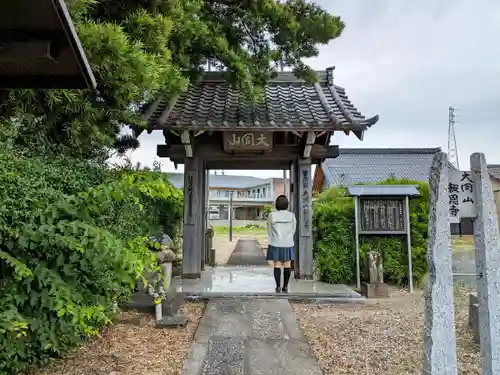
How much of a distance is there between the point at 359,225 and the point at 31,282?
551cm

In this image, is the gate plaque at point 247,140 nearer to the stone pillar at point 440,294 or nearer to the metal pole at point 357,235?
the metal pole at point 357,235

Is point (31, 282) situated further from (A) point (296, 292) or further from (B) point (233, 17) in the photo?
(B) point (233, 17)

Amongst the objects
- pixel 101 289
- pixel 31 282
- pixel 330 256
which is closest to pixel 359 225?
pixel 330 256

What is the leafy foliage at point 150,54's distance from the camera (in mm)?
3650

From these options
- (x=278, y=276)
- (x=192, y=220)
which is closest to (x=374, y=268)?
(x=278, y=276)

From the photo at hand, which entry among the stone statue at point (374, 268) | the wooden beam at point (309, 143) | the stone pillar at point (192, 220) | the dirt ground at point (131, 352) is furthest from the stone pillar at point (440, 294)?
the stone pillar at point (192, 220)

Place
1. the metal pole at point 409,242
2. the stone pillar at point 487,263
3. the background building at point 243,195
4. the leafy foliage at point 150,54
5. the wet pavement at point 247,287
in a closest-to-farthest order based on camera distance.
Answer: the stone pillar at point 487,263, the leafy foliage at point 150,54, the wet pavement at point 247,287, the metal pole at point 409,242, the background building at point 243,195

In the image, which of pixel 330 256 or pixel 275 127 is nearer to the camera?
pixel 275 127

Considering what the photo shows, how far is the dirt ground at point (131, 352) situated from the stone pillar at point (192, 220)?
2517 millimetres

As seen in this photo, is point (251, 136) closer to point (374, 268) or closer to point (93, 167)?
point (374, 268)

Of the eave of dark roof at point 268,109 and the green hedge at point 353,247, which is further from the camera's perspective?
the green hedge at point 353,247

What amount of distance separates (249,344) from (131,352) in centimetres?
111

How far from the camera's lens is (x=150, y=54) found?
414cm

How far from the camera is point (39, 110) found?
13.3ft
